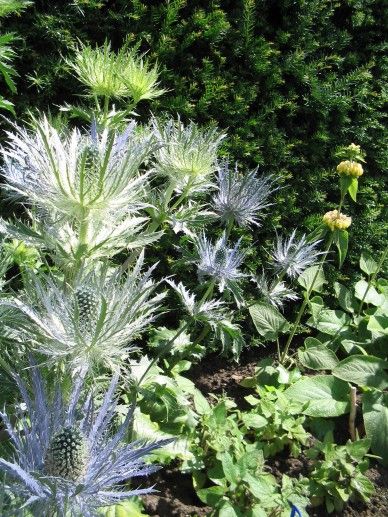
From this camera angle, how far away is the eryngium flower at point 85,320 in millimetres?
1493

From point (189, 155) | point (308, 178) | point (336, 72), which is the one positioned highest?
point (336, 72)

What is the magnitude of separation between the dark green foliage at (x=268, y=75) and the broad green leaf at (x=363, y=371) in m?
0.76

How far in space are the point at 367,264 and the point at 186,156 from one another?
1.82 metres

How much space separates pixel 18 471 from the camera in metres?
1.24

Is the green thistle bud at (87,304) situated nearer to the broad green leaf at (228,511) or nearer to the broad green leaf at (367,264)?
the broad green leaf at (228,511)

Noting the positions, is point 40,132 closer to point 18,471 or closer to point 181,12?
point 18,471

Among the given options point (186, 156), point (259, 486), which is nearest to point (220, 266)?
point (186, 156)

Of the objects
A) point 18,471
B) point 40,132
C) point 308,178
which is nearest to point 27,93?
point 40,132

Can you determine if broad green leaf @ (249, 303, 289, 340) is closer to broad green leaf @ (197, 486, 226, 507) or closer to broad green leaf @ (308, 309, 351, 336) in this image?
broad green leaf @ (308, 309, 351, 336)

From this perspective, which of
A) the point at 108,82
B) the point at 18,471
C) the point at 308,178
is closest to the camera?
the point at 18,471

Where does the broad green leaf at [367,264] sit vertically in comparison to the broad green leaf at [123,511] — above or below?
above

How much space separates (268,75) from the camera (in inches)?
116

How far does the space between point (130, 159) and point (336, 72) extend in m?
2.12

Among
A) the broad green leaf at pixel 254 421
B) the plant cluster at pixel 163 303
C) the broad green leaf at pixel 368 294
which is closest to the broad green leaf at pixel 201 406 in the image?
the plant cluster at pixel 163 303
